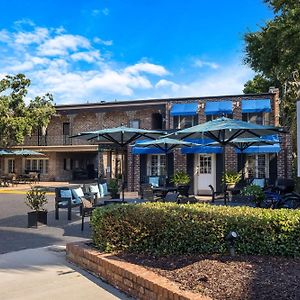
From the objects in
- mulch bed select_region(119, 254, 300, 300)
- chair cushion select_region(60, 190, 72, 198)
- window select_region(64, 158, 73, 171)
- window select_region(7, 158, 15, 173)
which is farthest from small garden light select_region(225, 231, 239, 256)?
window select_region(7, 158, 15, 173)

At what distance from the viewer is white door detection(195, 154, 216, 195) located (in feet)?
73.7

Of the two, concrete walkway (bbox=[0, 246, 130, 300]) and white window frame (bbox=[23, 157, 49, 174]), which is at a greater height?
white window frame (bbox=[23, 157, 49, 174])

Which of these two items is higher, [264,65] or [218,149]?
[264,65]

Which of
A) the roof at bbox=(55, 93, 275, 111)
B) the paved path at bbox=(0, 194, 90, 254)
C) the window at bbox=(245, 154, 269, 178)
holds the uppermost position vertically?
the roof at bbox=(55, 93, 275, 111)

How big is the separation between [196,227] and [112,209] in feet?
4.70

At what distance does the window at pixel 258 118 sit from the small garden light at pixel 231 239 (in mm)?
18429

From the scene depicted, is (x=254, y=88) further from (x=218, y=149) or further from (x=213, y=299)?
(x=213, y=299)

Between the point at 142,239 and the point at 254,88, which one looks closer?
Result: the point at 142,239

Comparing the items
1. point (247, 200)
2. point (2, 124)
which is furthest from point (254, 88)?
point (247, 200)

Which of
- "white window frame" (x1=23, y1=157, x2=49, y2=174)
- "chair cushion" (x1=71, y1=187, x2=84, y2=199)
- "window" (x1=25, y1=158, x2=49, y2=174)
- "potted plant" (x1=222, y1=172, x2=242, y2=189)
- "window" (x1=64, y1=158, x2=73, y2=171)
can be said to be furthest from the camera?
"window" (x1=64, y1=158, x2=73, y2=171)

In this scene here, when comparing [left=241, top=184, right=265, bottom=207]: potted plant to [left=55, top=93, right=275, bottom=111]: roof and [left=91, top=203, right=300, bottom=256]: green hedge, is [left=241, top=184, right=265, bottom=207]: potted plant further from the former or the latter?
[left=55, top=93, right=275, bottom=111]: roof

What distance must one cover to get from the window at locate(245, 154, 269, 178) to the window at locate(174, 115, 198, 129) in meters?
4.02

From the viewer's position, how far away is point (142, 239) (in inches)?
228

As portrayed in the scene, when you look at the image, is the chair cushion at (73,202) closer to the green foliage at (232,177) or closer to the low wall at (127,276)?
the low wall at (127,276)
